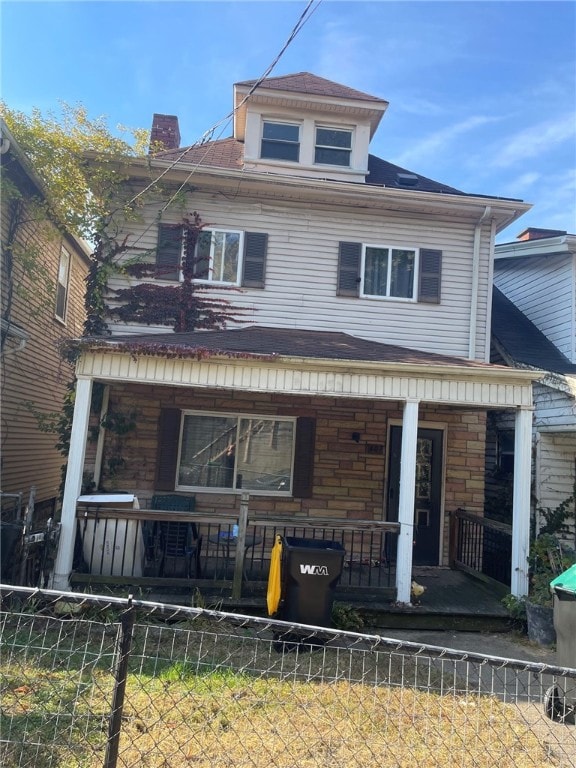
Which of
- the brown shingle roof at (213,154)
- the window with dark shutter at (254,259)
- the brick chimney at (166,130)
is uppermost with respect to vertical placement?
the brick chimney at (166,130)

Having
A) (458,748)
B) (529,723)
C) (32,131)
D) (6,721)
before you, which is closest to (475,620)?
(529,723)

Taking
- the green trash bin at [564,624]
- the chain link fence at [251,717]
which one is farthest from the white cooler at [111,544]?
Result: the green trash bin at [564,624]

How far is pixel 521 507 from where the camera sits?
6.96 meters

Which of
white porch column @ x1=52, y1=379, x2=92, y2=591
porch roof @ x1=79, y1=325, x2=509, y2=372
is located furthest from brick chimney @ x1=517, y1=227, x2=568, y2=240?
white porch column @ x1=52, y1=379, x2=92, y2=591

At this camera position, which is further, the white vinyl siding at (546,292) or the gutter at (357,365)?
the white vinyl siding at (546,292)

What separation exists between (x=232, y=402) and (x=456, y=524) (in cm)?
422

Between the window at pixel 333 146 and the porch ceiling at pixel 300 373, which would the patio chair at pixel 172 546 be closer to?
the porch ceiling at pixel 300 373

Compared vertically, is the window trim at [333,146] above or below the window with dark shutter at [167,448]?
above

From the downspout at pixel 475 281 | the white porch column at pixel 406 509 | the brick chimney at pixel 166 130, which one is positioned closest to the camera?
the white porch column at pixel 406 509

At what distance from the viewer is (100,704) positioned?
3.85 metres

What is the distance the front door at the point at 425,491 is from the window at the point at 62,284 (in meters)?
7.42

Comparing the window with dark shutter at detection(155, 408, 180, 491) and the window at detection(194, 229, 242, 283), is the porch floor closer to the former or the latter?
the window with dark shutter at detection(155, 408, 180, 491)

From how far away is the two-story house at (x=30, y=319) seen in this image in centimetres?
884

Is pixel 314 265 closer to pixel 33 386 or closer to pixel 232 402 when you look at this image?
pixel 232 402
